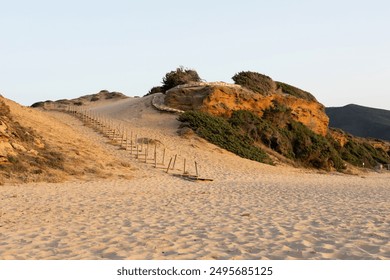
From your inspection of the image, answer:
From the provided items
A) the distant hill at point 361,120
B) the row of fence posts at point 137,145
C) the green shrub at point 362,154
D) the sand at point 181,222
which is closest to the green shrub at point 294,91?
the green shrub at point 362,154

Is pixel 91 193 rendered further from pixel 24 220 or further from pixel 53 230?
pixel 53 230

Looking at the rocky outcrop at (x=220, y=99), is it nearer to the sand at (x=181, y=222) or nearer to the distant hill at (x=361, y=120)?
the sand at (x=181, y=222)

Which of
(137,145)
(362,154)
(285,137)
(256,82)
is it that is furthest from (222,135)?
(362,154)

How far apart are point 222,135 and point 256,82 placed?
11288mm

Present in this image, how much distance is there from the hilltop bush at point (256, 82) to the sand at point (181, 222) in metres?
22.8

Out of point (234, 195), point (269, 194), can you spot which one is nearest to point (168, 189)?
point (234, 195)

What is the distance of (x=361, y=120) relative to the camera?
373 feet

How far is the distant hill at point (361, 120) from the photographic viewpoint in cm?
10462

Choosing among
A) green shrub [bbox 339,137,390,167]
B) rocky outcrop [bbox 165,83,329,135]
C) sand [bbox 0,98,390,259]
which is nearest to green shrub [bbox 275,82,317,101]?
rocky outcrop [bbox 165,83,329,135]

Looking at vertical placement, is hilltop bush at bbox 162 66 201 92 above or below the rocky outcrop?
above

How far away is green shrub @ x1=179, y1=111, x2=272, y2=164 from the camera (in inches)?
1216

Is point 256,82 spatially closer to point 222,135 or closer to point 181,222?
point 222,135

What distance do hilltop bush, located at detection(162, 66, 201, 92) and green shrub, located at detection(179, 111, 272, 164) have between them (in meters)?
8.80

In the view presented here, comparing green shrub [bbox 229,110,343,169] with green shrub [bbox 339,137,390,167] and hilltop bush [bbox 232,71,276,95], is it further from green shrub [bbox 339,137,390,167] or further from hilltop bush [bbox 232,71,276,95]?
green shrub [bbox 339,137,390,167]
